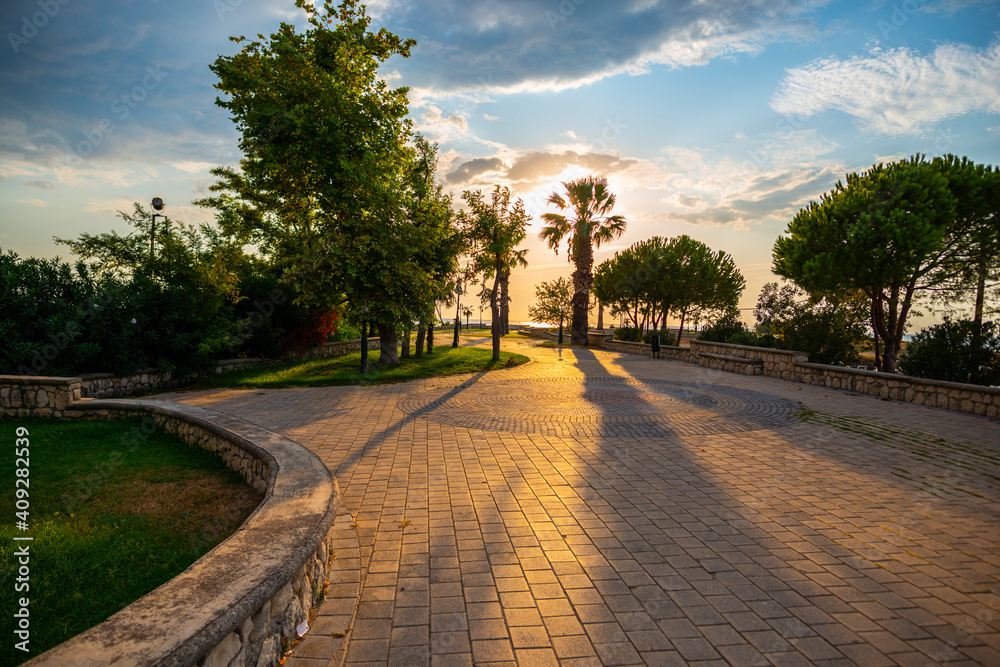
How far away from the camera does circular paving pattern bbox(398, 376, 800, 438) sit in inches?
325

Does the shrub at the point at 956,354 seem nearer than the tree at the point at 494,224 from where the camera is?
Yes

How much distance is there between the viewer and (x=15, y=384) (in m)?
7.99

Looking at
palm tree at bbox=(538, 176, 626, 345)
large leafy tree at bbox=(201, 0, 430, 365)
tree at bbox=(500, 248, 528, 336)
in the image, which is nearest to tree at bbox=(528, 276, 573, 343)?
tree at bbox=(500, 248, 528, 336)

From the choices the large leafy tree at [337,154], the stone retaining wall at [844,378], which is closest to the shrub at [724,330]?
the stone retaining wall at [844,378]

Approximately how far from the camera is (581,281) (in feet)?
95.1

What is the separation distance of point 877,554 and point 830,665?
186 centimetres

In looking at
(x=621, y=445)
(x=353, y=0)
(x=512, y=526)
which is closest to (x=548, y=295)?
(x=353, y=0)

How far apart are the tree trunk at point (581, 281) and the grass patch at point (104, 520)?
2463 cm

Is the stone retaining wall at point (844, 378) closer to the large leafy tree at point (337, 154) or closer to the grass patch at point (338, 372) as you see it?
the grass patch at point (338, 372)

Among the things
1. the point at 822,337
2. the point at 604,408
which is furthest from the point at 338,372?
the point at 822,337

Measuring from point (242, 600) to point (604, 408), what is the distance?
8.54m

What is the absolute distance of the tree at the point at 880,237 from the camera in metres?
16.2

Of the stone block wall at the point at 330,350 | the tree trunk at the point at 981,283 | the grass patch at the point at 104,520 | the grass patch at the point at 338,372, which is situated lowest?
the grass patch at the point at 104,520

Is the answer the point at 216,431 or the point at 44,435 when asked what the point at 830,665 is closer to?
the point at 216,431
